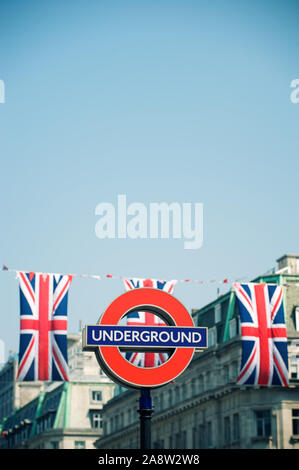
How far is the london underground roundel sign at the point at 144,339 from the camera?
30109mm

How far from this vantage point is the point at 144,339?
100ft

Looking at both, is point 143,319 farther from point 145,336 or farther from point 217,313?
point 145,336

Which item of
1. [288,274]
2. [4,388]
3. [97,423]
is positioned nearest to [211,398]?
[288,274]

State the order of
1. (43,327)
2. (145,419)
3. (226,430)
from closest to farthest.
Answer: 1. (145,419)
2. (43,327)
3. (226,430)

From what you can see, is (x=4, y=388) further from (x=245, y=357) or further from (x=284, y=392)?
(x=245, y=357)

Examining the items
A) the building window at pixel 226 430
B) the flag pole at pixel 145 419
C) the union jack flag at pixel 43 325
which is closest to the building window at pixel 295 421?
the building window at pixel 226 430

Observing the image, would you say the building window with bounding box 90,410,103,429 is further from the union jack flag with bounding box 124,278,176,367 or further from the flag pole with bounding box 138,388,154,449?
the flag pole with bounding box 138,388,154,449

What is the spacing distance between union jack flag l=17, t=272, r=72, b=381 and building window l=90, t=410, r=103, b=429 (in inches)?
2834

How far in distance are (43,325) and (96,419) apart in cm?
7310

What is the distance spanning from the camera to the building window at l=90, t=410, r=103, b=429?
131625mm

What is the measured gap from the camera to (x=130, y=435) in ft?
360

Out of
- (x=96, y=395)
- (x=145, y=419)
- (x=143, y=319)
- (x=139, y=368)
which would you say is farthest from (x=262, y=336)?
(x=96, y=395)

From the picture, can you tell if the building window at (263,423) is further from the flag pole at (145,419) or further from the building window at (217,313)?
the flag pole at (145,419)

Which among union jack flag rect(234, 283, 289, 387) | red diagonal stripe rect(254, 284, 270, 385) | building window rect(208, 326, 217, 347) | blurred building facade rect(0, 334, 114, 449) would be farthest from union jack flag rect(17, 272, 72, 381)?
blurred building facade rect(0, 334, 114, 449)
